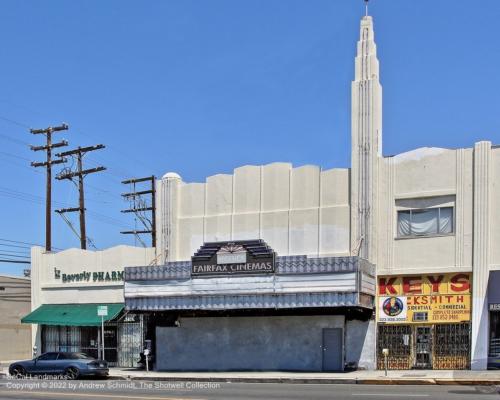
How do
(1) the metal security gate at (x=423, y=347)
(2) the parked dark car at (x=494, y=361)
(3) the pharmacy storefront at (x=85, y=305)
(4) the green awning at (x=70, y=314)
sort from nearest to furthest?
(2) the parked dark car at (x=494, y=361) → (1) the metal security gate at (x=423, y=347) → (4) the green awning at (x=70, y=314) → (3) the pharmacy storefront at (x=85, y=305)

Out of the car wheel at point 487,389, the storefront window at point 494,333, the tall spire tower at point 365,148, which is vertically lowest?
the car wheel at point 487,389

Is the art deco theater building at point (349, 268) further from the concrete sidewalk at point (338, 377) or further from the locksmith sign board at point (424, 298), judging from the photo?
the concrete sidewalk at point (338, 377)

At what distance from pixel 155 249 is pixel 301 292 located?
8790mm

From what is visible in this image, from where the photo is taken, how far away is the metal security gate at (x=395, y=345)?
29859mm

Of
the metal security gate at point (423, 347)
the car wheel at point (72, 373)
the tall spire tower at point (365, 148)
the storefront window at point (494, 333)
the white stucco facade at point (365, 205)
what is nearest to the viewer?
the car wheel at point (72, 373)

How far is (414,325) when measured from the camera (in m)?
29.9

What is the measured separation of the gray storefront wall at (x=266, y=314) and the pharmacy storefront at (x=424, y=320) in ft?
2.37

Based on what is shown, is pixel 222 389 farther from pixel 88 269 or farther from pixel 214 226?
pixel 88 269

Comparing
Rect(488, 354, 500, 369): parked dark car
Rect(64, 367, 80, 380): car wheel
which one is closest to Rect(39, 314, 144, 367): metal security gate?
Rect(64, 367, 80, 380): car wheel

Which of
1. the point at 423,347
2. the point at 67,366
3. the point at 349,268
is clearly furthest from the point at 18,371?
the point at 423,347

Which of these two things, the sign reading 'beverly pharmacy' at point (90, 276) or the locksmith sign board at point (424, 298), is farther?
the sign reading 'beverly pharmacy' at point (90, 276)

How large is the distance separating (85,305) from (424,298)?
1625 cm

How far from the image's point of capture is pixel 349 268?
28.5 meters

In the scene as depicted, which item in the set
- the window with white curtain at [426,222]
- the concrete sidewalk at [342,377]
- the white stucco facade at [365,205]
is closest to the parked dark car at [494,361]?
the white stucco facade at [365,205]
